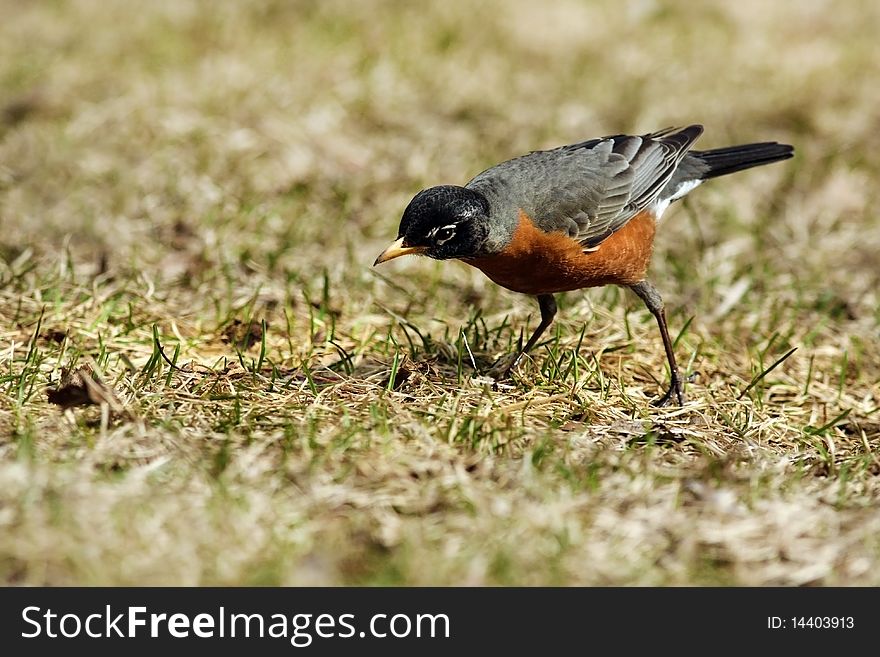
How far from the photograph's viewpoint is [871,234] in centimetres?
717

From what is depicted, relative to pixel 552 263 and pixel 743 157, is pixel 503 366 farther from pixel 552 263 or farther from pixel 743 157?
pixel 743 157

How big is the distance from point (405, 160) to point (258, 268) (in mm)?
2198

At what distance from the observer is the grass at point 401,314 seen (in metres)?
3.47

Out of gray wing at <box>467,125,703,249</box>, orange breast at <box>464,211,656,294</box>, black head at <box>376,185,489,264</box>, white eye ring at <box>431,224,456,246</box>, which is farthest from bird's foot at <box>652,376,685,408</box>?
white eye ring at <box>431,224,456,246</box>

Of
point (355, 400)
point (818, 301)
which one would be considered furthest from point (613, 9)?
point (355, 400)

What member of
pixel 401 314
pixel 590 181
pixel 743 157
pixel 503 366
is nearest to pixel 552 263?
pixel 503 366

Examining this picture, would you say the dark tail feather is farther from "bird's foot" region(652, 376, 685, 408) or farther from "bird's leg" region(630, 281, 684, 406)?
"bird's foot" region(652, 376, 685, 408)

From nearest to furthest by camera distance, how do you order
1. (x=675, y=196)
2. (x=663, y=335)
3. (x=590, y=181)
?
(x=663, y=335), (x=590, y=181), (x=675, y=196)

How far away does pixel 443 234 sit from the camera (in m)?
4.55

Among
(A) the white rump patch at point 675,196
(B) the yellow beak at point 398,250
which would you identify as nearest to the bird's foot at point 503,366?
(B) the yellow beak at point 398,250

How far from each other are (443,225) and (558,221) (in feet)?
2.25

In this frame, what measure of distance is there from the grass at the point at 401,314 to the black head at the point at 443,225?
56 cm

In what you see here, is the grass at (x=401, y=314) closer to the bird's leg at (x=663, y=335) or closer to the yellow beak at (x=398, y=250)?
the bird's leg at (x=663, y=335)

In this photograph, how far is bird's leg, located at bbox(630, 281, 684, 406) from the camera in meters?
4.88
